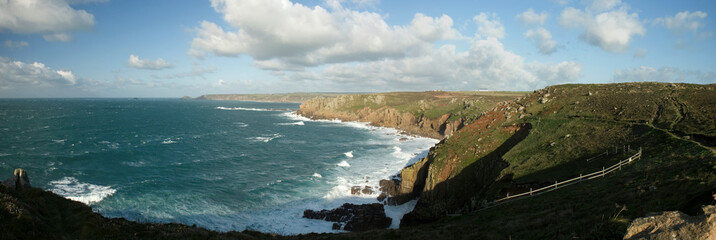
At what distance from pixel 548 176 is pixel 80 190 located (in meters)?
58.6

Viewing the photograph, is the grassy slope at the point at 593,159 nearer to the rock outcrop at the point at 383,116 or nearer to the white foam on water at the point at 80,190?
the rock outcrop at the point at 383,116

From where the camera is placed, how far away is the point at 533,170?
31.9 meters

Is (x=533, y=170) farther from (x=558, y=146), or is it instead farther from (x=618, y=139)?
(x=618, y=139)

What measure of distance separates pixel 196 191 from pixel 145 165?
2060cm

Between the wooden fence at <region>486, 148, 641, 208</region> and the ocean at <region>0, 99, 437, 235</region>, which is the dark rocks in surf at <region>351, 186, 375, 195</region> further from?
the wooden fence at <region>486, 148, 641, 208</region>

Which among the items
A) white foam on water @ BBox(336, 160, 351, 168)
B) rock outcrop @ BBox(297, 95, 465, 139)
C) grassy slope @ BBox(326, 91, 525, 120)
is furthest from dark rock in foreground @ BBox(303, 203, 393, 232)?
grassy slope @ BBox(326, 91, 525, 120)

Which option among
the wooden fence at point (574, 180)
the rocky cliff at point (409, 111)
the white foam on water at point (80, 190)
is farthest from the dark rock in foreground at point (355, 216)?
the rocky cliff at point (409, 111)

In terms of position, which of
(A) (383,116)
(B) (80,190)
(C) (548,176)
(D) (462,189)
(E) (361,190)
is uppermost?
(A) (383,116)

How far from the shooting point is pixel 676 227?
10141mm

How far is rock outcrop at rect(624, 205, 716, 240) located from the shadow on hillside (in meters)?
19.9

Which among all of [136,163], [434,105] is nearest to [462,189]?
[136,163]

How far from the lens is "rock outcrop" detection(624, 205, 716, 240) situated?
952 cm

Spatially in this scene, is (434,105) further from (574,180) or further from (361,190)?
(574,180)

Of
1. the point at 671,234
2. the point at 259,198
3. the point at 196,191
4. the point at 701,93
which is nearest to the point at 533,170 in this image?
the point at 671,234
